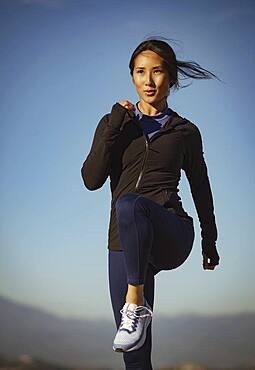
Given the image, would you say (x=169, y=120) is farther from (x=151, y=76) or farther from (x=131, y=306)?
(x=131, y=306)

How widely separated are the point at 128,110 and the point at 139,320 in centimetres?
43

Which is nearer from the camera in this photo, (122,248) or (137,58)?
(122,248)

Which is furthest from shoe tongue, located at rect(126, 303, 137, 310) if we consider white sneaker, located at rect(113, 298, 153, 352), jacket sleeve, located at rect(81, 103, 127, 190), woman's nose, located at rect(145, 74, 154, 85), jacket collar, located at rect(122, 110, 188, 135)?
woman's nose, located at rect(145, 74, 154, 85)

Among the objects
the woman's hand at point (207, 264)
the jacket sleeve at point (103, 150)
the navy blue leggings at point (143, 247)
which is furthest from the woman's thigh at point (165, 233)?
the woman's hand at point (207, 264)

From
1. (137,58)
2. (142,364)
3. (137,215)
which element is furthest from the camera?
(137,58)

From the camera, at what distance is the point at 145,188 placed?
1.37 m

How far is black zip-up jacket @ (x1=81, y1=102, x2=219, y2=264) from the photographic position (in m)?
1.36

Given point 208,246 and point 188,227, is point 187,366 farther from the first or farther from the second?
point 188,227

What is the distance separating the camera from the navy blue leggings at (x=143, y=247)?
4.04 feet

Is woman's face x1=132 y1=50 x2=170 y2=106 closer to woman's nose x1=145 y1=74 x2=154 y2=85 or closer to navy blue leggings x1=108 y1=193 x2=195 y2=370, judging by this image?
woman's nose x1=145 y1=74 x2=154 y2=85

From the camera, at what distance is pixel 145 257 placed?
1.25 metres

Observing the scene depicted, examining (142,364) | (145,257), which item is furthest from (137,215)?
(142,364)

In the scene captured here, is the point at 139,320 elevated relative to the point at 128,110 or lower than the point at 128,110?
lower

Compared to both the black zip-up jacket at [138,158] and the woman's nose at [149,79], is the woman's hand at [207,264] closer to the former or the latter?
the black zip-up jacket at [138,158]
